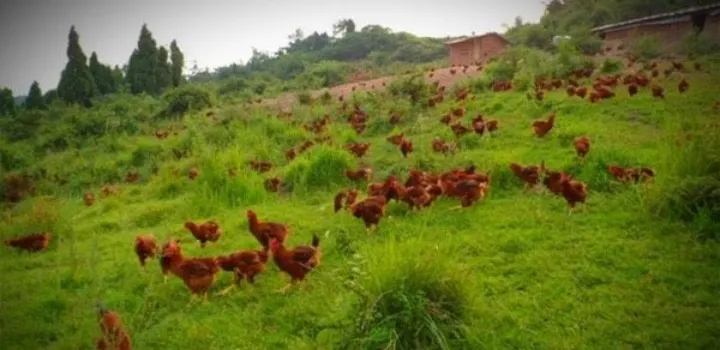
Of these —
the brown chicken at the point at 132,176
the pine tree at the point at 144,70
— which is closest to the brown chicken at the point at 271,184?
the brown chicken at the point at 132,176

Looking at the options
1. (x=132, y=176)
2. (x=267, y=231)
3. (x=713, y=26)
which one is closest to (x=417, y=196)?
(x=267, y=231)

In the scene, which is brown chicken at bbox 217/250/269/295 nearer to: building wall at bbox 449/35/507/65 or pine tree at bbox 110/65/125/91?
building wall at bbox 449/35/507/65

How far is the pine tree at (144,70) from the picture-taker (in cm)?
4191

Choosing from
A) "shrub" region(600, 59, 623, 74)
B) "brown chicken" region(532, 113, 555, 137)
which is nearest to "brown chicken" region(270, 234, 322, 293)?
"brown chicken" region(532, 113, 555, 137)

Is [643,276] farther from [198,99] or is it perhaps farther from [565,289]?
[198,99]

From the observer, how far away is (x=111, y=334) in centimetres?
370

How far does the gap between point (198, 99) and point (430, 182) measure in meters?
25.9

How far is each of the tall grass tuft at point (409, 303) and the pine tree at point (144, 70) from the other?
42.8m

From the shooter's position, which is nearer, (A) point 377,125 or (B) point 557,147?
(B) point 557,147

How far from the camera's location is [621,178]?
704 centimetres

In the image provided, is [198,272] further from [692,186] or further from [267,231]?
[692,186]

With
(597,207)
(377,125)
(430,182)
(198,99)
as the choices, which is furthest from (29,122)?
(597,207)

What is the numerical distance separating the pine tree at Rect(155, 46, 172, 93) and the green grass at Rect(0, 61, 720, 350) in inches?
1363

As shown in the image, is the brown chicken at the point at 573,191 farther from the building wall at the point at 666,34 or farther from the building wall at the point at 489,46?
the building wall at the point at 489,46
